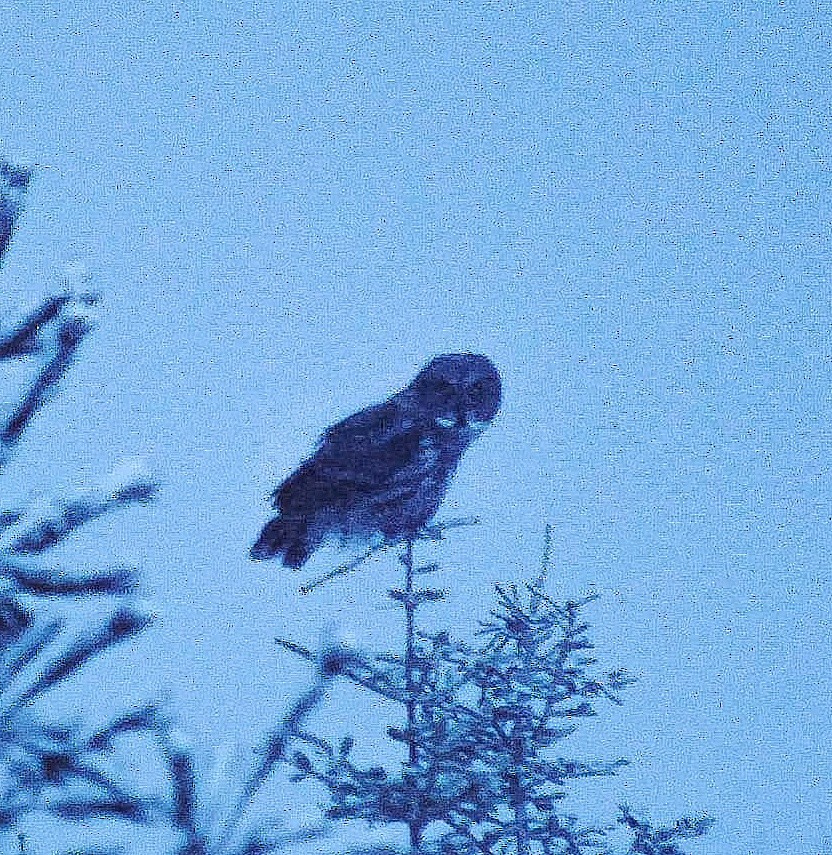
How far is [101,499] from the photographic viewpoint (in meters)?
2.05

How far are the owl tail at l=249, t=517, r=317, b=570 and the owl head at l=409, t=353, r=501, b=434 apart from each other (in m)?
0.87

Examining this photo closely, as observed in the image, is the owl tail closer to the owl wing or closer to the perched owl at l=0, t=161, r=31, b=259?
the owl wing

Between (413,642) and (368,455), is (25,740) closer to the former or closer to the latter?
(368,455)

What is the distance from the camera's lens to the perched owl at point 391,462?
13.7ft

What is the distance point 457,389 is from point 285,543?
113 centimetres

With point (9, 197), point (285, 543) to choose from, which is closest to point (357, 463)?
point (285, 543)

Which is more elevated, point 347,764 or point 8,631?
point 347,764

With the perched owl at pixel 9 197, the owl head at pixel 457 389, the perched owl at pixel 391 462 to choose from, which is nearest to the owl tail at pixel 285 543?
the perched owl at pixel 391 462

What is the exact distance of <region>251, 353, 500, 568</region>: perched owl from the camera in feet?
13.7

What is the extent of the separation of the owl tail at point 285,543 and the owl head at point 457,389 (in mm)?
869

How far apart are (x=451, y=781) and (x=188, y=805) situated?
116 inches

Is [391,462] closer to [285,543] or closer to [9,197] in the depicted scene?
[285,543]

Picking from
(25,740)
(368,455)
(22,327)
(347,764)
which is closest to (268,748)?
(25,740)

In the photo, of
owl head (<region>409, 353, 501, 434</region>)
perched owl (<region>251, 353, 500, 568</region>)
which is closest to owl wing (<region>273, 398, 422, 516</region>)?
perched owl (<region>251, 353, 500, 568</region>)
